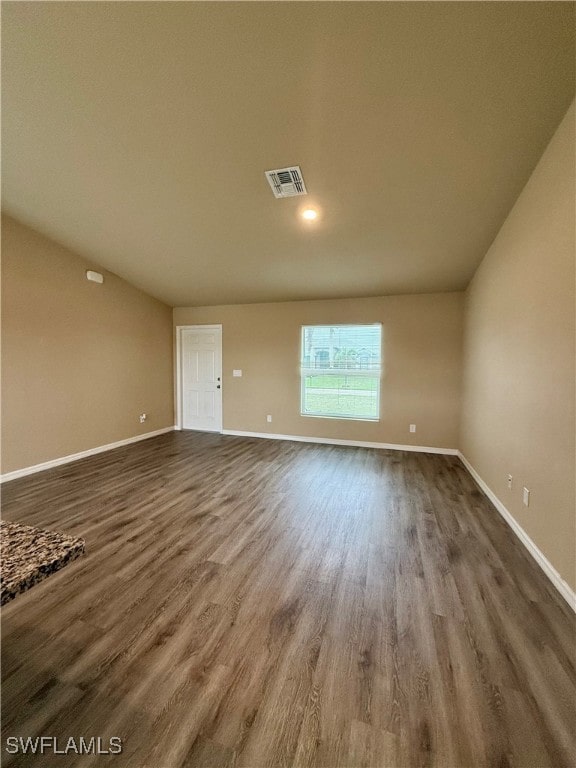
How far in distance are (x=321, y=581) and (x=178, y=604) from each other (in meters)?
0.85

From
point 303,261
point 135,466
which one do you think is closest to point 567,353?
point 303,261

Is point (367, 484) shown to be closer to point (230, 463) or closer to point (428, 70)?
point (230, 463)


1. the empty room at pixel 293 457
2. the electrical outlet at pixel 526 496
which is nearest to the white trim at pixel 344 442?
the empty room at pixel 293 457

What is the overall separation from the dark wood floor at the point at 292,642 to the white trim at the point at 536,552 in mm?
52

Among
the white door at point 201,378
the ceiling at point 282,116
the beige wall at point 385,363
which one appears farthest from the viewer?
the white door at point 201,378

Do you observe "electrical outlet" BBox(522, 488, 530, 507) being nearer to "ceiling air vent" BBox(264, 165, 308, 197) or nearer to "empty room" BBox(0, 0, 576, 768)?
"empty room" BBox(0, 0, 576, 768)

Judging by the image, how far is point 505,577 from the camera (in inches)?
77.0

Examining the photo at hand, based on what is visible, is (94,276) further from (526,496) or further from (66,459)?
(526,496)

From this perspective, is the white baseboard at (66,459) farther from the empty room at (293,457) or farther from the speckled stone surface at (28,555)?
the speckled stone surface at (28,555)

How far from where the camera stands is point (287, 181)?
2629 millimetres

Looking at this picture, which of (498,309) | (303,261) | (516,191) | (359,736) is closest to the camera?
(359,736)

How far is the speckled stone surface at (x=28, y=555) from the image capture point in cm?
66

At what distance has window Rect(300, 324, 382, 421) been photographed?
5012mm

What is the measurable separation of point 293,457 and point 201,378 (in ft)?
8.80
